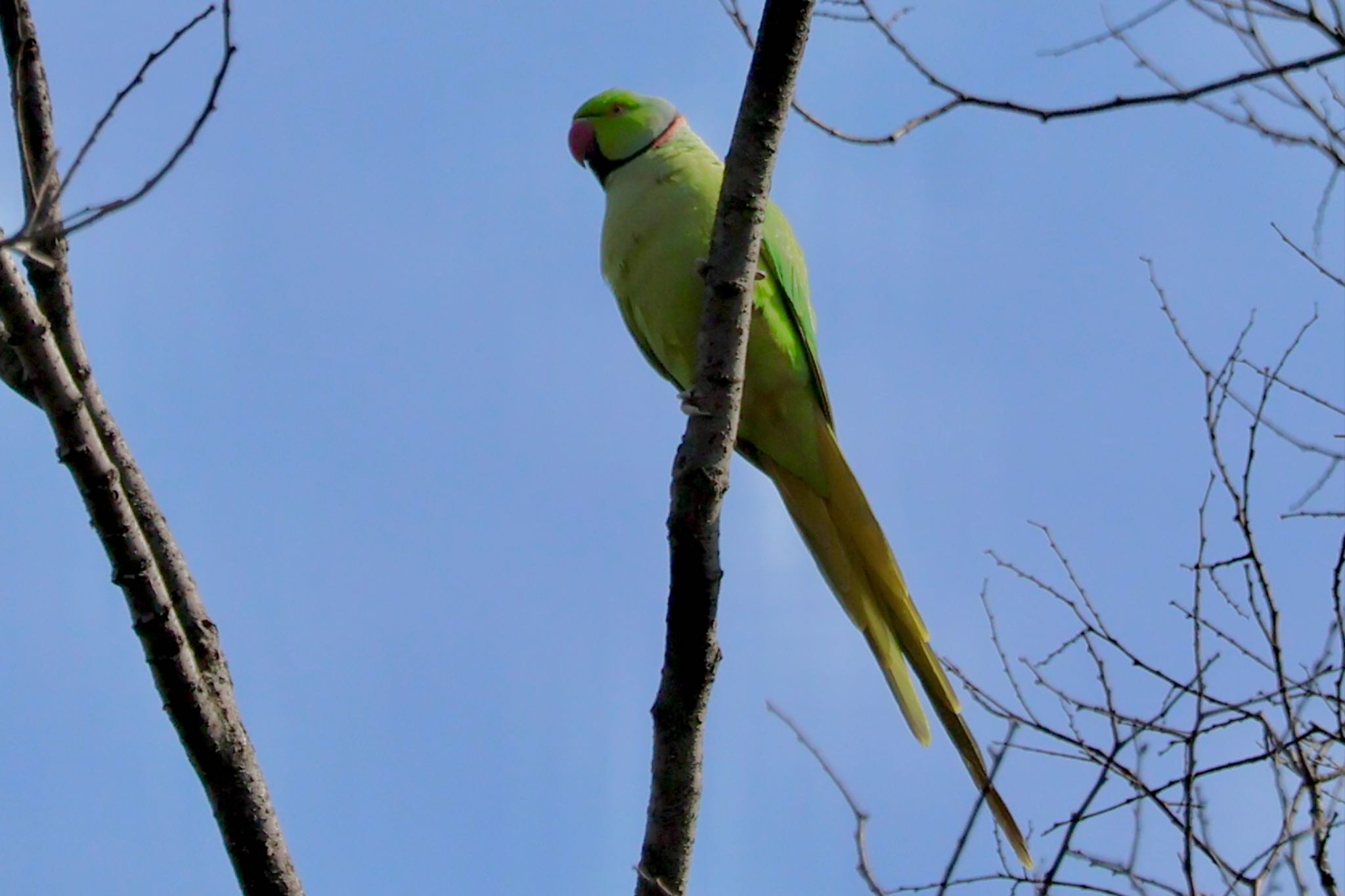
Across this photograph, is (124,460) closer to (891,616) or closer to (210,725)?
(210,725)

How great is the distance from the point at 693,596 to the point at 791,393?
1523 mm

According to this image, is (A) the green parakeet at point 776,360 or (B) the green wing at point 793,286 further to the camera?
(B) the green wing at point 793,286

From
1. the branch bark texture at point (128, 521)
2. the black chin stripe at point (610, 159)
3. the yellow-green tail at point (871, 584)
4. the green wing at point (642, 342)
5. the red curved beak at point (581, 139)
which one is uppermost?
the red curved beak at point (581, 139)

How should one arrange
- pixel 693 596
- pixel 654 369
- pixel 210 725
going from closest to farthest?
1. pixel 210 725
2. pixel 693 596
3. pixel 654 369

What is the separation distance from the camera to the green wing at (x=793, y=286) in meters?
3.74

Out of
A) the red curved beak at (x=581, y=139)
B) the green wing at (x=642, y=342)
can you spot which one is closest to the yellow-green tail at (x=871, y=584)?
the green wing at (x=642, y=342)

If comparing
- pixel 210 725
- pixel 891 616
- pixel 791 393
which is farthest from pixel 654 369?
pixel 210 725

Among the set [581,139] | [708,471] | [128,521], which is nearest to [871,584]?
[708,471]

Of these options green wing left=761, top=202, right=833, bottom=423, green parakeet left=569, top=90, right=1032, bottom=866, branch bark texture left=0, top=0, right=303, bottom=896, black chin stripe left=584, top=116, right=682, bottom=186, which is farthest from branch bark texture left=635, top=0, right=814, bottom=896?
black chin stripe left=584, top=116, right=682, bottom=186

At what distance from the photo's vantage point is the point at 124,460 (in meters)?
2.12

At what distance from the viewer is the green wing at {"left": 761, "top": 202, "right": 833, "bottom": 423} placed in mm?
3736

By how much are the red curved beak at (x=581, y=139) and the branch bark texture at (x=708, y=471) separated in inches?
84.7

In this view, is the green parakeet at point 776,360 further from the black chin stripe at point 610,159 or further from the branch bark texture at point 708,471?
the branch bark texture at point 708,471

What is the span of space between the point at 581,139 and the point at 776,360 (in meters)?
1.30
